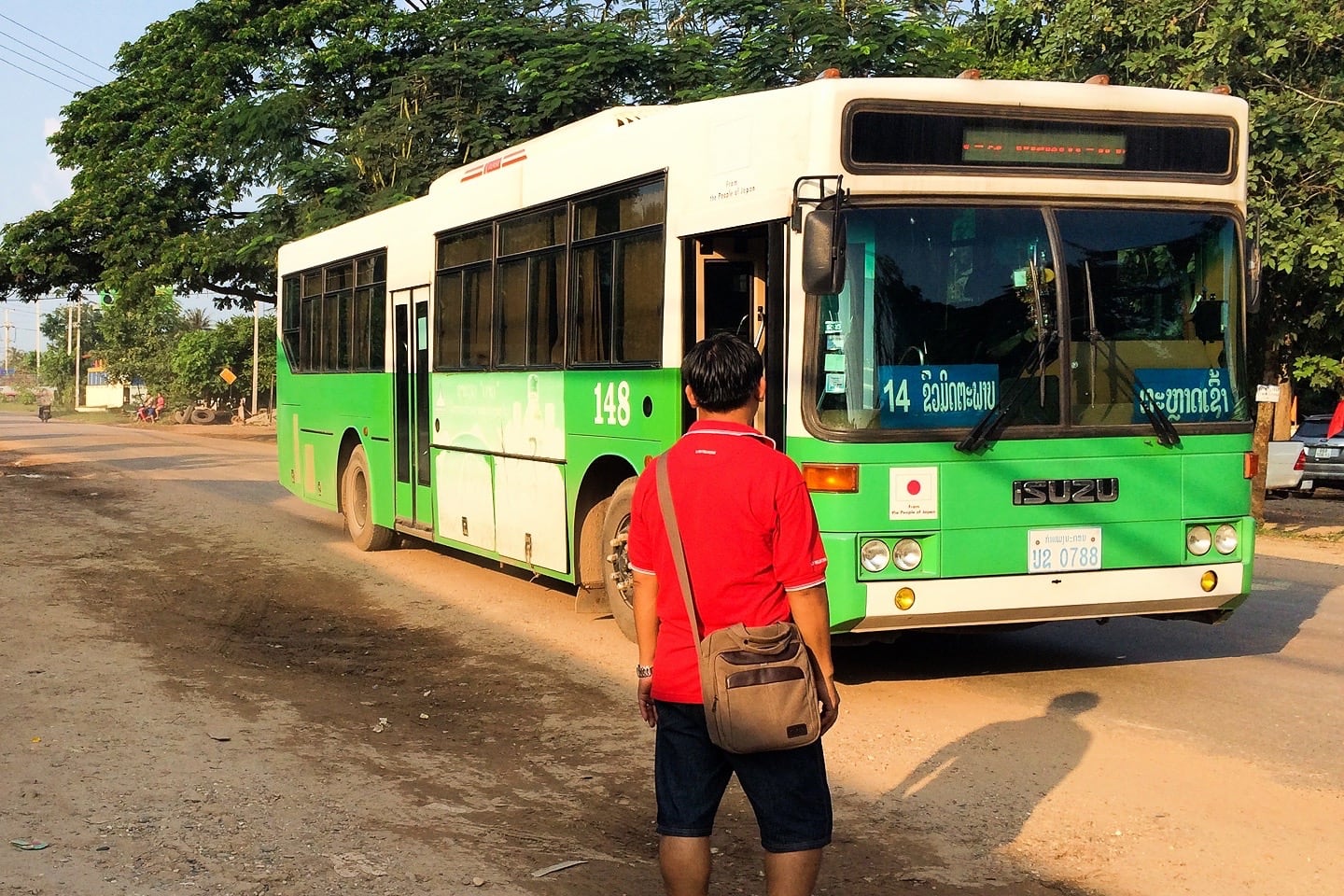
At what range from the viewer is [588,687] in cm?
845

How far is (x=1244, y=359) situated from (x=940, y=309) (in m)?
1.76

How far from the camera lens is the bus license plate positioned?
7625mm

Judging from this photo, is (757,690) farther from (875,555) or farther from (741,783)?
(875,555)

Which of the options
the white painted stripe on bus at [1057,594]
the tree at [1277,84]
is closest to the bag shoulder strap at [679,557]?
the white painted stripe on bus at [1057,594]

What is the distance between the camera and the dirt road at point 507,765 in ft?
17.1

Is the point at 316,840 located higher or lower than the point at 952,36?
lower

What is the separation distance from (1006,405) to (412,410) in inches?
278

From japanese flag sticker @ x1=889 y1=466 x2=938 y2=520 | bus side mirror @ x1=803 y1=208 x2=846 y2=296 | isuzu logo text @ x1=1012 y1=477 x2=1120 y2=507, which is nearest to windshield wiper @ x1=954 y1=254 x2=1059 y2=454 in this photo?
japanese flag sticker @ x1=889 y1=466 x2=938 y2=520

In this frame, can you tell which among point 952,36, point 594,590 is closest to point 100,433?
point 952,36

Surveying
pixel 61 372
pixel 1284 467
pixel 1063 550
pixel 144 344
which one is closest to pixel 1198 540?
pixel 1063 550

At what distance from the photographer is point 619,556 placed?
9422 millimetres

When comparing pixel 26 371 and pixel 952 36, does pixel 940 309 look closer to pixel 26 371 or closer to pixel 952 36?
pixel 952 36

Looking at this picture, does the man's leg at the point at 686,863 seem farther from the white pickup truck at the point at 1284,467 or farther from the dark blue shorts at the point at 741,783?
the white pickup truck at the point at 1284,467

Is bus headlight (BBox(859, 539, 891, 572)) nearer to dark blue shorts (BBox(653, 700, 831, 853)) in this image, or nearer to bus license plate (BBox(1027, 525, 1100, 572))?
bus license plate (BBox(1027, 525, 1100, 572))
